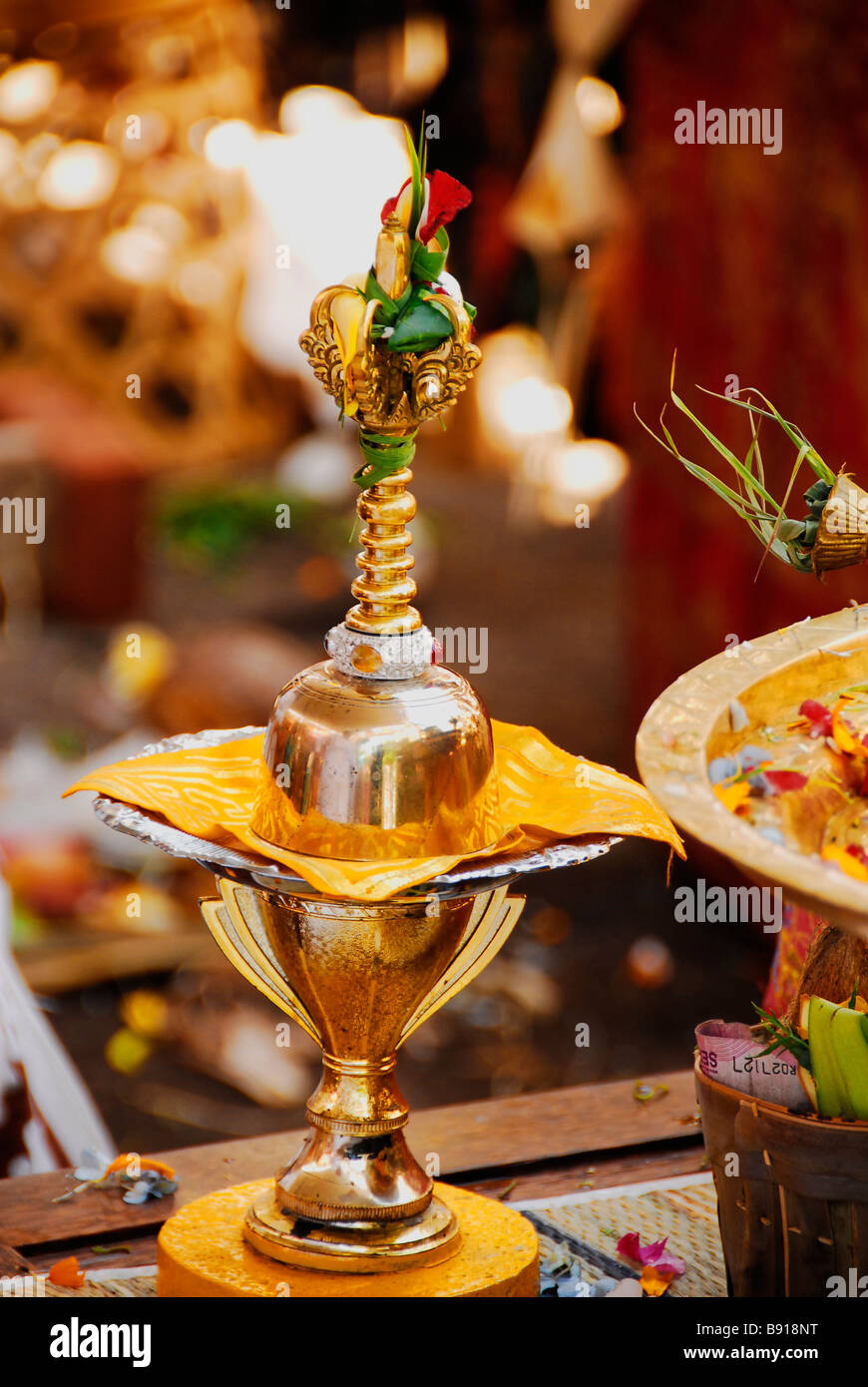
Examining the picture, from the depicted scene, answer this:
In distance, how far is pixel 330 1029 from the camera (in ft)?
4.34

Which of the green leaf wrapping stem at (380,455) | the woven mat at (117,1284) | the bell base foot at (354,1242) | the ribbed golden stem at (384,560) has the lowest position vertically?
the woven mat at (117,1284)

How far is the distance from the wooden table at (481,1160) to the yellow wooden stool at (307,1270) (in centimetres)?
13

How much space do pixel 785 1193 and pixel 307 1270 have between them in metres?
0.33

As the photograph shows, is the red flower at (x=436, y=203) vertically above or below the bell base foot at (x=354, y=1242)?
above

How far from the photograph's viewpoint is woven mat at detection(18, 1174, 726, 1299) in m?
1.43

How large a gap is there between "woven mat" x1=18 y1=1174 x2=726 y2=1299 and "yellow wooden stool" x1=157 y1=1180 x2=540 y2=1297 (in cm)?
8

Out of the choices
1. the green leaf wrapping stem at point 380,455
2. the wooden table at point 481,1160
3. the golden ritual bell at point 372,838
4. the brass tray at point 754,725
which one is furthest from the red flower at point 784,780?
the wooden table at point 481,1160

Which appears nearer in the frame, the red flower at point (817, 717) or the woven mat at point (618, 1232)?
the red flower at point (817, 717)

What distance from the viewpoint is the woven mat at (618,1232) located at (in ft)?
4.68

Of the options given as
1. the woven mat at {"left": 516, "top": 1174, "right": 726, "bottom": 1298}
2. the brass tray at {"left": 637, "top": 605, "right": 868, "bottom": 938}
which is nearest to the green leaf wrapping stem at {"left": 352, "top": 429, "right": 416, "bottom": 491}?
the brass tray at {"left": 637, "top": 605, "right": 868, "bottom": 938}

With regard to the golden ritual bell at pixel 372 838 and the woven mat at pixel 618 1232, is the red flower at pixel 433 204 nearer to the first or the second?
the golden ritual bell at pixel 372 838

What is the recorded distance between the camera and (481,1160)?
5.31ft

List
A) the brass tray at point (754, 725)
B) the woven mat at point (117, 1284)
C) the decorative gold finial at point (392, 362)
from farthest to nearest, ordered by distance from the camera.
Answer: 1. the woven mat at point (117, 1284)
2. the decorative gold finial at point (392, 362)
3. the brass tray at point (754, 725)

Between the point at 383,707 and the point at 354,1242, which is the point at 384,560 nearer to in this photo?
the point at 383,707
